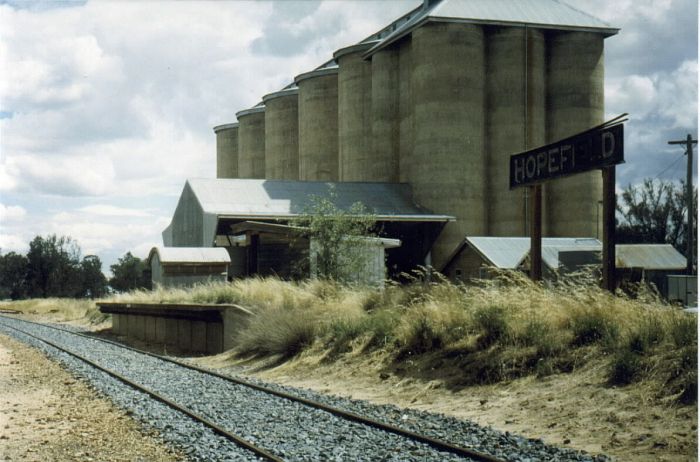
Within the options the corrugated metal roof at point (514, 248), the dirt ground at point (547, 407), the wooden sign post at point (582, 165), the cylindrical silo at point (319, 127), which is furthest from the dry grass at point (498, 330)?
the cylindrical silo at point (319, 127)

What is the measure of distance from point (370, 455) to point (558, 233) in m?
45.3

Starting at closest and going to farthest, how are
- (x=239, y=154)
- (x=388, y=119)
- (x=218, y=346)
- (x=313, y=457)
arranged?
(x=313, y=457) → (x=218, y=346) → (x=388, y=119) → (x=239, y=154)

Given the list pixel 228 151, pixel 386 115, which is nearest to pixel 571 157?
pixel 386 115

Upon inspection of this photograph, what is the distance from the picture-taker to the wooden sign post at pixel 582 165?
15.8 m

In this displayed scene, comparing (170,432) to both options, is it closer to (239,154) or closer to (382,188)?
(382,188)

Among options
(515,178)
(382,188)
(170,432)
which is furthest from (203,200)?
(170,432)

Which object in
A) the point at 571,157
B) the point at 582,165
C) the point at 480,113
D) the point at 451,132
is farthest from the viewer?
the point at 480,113

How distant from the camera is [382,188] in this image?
169 feet

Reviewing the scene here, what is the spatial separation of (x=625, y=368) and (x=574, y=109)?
145 ft

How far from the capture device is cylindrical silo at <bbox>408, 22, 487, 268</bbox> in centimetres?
4972

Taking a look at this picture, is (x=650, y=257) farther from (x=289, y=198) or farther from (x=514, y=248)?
(x=289, y=198)

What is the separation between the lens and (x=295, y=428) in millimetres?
10406

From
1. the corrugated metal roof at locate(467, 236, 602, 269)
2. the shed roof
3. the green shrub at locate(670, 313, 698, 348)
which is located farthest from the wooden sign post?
the shed roof

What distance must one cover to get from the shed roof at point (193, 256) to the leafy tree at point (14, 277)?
213 ft
